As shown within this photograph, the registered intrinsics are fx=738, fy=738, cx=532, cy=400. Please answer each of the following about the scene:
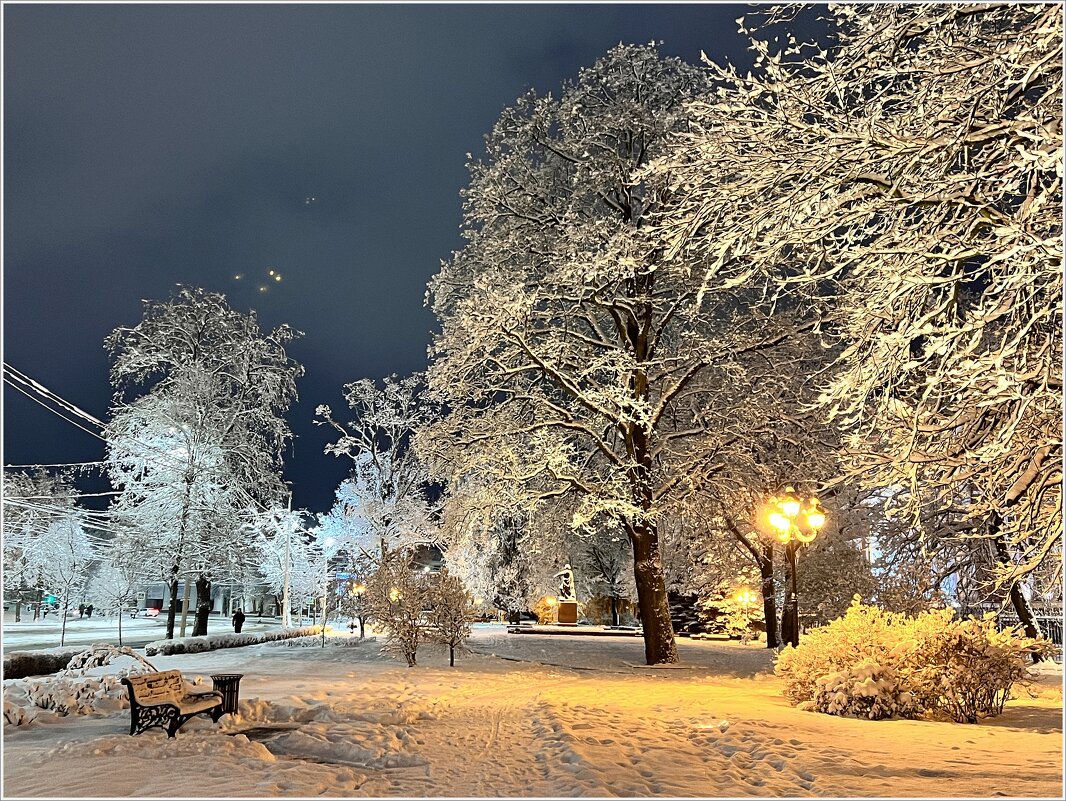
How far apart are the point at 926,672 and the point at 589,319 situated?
1069 cm

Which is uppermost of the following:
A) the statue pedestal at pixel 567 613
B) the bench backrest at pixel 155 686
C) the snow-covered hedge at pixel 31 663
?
the bench backrest at pixel 155 686

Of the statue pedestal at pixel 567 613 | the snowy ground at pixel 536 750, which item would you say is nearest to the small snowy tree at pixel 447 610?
the snowy ground at pixel 536 750

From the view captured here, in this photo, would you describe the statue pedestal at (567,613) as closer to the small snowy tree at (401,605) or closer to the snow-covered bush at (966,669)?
the small snowy tree at (401,605)

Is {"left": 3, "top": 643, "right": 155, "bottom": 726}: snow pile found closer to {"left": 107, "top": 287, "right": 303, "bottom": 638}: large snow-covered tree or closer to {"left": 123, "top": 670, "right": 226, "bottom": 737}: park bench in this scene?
{"left": 123, "top": 670, "right": 226, "bottom": 737}: park bench

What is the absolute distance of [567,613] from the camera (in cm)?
3784

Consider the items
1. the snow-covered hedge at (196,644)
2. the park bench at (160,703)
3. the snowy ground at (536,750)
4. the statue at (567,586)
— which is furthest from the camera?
the statue at (567,586)

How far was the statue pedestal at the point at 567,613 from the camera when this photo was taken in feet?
124

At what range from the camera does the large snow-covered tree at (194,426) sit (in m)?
25.1

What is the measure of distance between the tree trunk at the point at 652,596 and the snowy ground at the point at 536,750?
4341 mm

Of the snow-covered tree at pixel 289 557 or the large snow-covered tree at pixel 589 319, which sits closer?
the large snow-covered tree at pixel 589 319

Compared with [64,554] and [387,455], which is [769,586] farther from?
[64,554]

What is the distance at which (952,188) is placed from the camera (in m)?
5.71

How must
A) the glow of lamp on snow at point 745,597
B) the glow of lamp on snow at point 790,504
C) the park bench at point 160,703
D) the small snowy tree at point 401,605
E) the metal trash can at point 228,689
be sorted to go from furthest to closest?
the glow of lamp on snow at point 745,597
the small snowy tree at point 401,605
the glow of lamp on snow at point 790,504
the metal trash can at point 228,689
the park bench at point 160,703

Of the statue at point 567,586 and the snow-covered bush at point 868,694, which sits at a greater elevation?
the snow-covered bush at point 868,694
